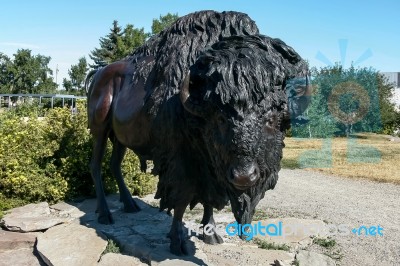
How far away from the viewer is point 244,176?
2.36 meters

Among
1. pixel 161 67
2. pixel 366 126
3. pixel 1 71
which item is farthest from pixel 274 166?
pixel 1 71

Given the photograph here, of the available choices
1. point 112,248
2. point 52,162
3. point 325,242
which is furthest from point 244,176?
point 52,162

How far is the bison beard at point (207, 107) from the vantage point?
2.44 m

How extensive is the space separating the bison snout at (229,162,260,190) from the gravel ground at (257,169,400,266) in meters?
2.08

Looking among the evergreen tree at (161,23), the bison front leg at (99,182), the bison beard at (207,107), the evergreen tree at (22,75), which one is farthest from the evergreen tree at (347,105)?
the evergreen tree at (22,75)

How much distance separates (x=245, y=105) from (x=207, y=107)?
12.1 inches

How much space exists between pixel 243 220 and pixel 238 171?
1.70 ft

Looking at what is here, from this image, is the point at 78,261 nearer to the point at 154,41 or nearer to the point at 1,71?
the point at 154,41

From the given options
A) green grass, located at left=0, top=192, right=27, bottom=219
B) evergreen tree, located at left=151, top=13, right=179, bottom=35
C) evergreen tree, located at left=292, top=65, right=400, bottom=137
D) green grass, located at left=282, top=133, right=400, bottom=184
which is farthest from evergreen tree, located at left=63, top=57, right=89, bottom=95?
green grass, located at left=0, top=192, right=27, bottom=219

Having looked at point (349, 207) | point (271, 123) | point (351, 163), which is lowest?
point (349, 207)

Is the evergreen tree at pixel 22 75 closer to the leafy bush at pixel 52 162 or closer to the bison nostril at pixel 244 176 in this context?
the leafy bush at pixel 52 162

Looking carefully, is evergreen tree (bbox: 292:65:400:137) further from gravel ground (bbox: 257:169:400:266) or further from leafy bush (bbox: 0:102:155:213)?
leafy bush (bbox: 0:102:155:213)

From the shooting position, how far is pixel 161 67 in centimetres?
348

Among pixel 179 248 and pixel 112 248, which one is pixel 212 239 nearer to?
pixel 179 248
